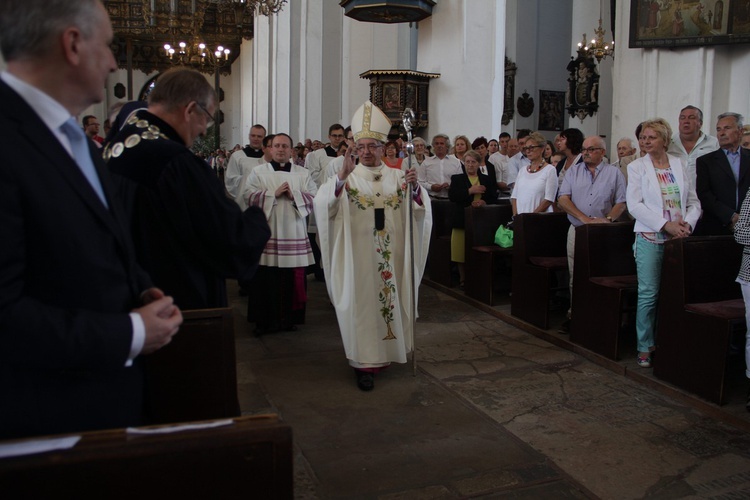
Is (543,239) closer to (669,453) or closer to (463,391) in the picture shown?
(463,391)

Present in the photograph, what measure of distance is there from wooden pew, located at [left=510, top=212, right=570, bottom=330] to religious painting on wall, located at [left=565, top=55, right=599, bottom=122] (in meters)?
11.7

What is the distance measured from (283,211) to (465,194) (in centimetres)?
238

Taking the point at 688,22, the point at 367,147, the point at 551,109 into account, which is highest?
the point at 551,109

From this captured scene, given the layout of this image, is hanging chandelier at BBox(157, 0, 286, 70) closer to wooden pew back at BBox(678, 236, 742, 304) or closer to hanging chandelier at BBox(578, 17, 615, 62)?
hanging chandelier at BBox(578, 17, 615, 62)

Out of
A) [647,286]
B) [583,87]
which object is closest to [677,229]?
[647,286]

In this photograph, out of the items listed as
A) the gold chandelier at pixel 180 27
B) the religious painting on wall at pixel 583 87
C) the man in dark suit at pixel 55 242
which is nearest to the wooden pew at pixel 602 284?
the man in dark suit at pixel 55 242

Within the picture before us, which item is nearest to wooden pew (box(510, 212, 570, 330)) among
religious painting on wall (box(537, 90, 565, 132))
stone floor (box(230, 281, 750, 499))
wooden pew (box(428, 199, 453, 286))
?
stone floor (box(230, 281, 750, 499))

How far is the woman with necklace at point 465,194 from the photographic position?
24.2 ft

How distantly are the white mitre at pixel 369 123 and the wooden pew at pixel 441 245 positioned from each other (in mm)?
3244

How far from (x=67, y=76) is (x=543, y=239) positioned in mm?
5187

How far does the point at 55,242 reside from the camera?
1294 millimetres

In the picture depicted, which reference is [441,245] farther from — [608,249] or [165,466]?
[165,466]

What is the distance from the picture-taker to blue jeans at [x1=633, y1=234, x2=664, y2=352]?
15.1ft

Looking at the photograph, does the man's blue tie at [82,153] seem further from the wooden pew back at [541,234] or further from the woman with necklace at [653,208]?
the wooden pew back at [541,234]
